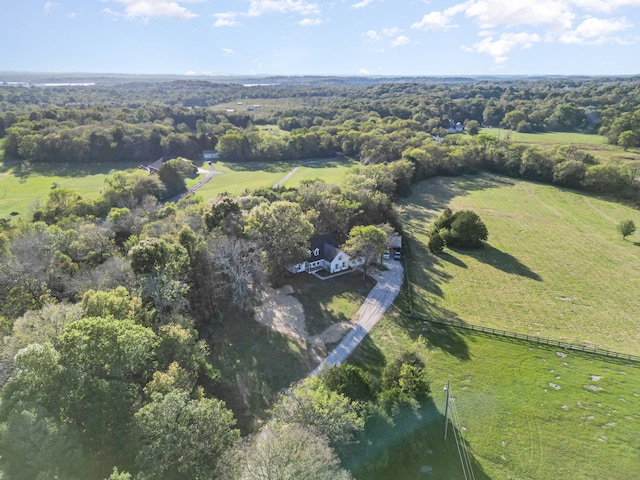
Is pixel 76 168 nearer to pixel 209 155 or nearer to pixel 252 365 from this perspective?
pixel 209 155

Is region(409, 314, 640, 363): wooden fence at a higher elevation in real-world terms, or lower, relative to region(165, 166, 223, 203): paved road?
lower

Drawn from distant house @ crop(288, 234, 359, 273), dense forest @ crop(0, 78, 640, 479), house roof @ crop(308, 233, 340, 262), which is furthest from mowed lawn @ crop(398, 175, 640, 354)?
house roof @ crop(308, 233, 340, 262)

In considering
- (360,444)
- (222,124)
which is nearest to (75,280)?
(360,444)

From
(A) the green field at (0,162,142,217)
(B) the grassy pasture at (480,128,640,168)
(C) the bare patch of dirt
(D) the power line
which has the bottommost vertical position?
(C) the bare patch of dirt

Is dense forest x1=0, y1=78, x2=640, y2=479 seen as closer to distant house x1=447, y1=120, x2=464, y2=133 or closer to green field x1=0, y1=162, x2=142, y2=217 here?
green field x1=0, y1=162, x2=142, y2=217

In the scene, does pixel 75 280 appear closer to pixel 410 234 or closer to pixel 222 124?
pixel 410 234
